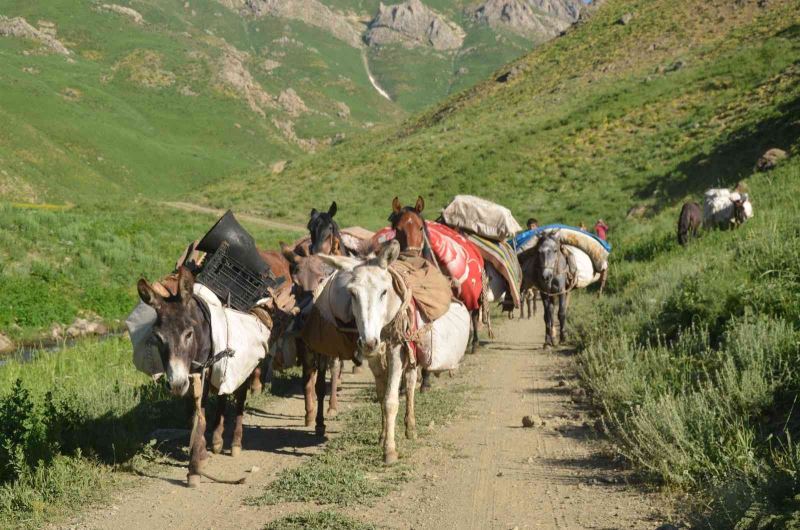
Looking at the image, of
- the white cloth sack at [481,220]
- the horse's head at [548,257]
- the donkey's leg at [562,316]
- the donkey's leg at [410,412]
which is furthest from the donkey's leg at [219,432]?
the donkey's leg at [562,316]

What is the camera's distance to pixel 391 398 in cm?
768

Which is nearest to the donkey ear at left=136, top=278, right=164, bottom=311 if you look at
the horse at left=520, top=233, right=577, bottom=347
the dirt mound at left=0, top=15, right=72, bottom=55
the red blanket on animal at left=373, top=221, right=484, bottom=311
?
the red blanket on animal at left=373, top=221, right=484, bottom=311

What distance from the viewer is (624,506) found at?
20.0ft

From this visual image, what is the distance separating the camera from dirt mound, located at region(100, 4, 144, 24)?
182 metres

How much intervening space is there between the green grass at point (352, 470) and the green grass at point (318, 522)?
1.48ft

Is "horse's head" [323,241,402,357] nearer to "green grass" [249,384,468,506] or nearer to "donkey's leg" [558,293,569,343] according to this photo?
"green grass" [249,384,468,506]

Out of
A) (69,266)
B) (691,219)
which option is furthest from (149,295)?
(69,266)

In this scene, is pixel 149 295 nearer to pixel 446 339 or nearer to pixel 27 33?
pixel 446 339

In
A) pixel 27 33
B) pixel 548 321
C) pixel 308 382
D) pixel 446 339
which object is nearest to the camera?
pixel 446 339

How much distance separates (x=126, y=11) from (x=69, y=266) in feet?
619

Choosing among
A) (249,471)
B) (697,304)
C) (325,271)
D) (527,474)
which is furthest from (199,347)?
(697,304)

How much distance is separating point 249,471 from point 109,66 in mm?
157894

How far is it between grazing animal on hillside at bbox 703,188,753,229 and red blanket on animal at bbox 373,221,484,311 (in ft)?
32.5

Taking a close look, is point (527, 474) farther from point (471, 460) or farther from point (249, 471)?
point (249, 471)
